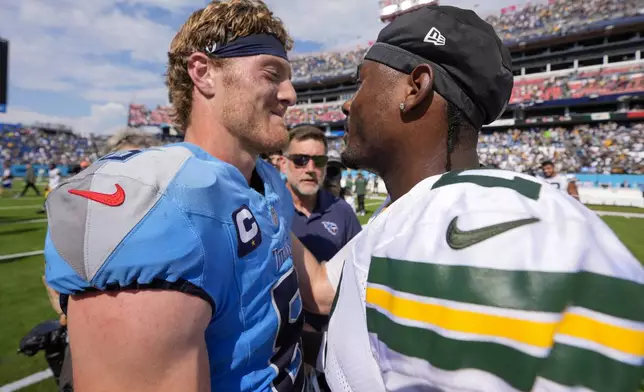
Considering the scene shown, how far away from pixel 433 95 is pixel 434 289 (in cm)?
78

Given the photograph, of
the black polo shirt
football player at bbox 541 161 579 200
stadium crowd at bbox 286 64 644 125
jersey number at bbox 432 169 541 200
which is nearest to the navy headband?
jersey number at bbox 432 169 541 200

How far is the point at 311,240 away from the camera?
370 centimetres

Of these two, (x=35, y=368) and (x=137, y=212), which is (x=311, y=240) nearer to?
(x=137, y=212)

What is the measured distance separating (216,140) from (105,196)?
2.76ft

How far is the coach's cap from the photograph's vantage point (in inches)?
49.7

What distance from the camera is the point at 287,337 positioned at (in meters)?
1.70

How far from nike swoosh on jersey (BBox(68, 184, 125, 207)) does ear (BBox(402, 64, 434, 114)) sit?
95cm

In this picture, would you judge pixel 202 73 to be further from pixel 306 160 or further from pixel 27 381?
pixel 27 381

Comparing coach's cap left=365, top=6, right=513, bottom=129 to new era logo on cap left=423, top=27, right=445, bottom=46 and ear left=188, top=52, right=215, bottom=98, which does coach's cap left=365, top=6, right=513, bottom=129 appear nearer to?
new era logo on cap left=423, top=27, right=445, bottom=46

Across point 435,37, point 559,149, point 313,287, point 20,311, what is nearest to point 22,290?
point 20,311

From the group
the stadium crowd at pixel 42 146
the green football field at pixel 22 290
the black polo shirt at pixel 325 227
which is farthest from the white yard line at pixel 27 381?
the stadium crowd at pixel 42 146

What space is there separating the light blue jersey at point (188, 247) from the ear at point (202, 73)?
414mm

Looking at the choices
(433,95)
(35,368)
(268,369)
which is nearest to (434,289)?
(433,95)

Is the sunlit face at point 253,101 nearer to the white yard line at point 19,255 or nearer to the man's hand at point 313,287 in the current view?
the man's hand at point 313,287
